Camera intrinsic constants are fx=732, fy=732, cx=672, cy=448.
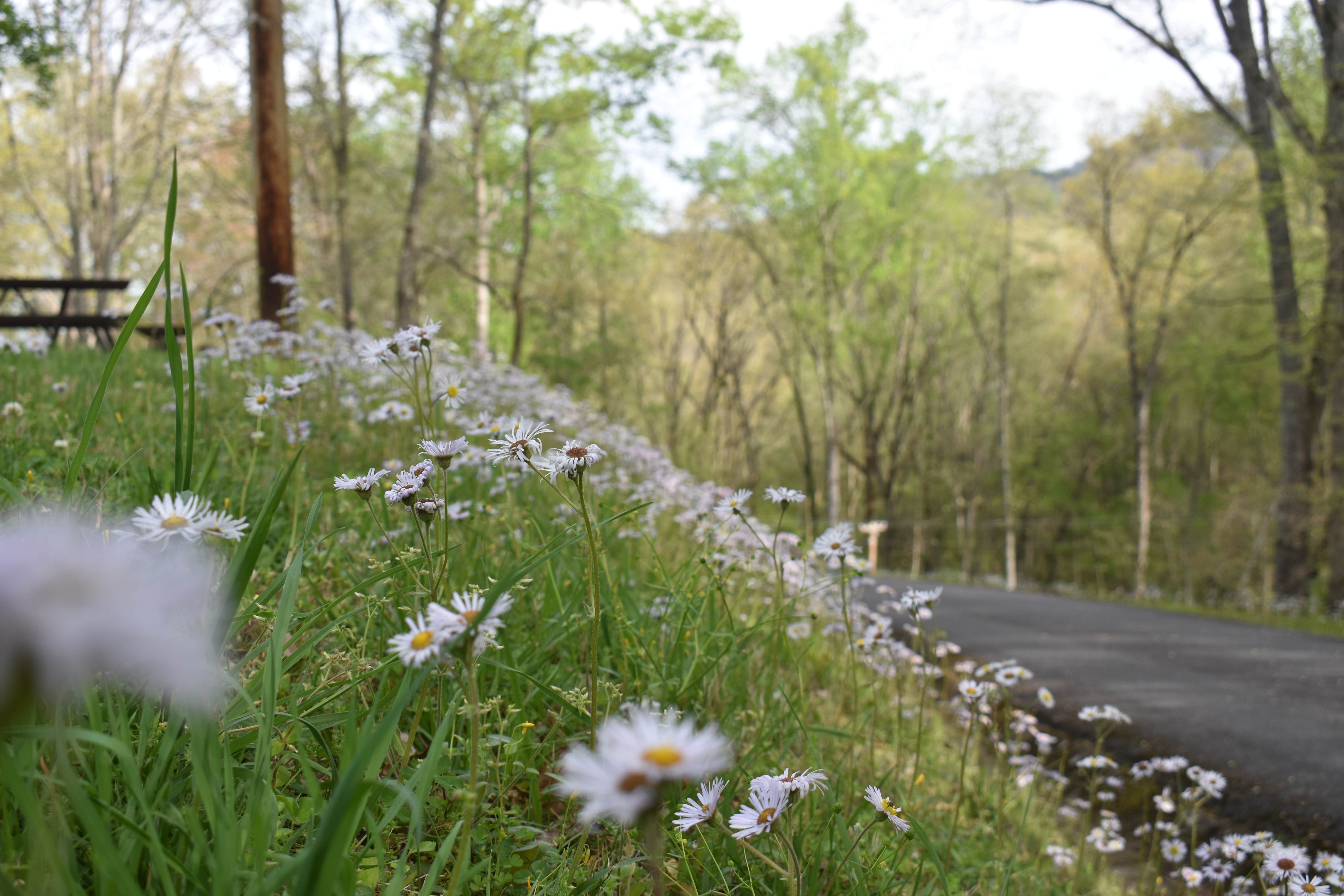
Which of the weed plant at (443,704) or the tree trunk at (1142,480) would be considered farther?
the tree trunk at (1142,480)

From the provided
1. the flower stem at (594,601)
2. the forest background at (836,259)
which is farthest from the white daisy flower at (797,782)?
the forest background at (836,259)

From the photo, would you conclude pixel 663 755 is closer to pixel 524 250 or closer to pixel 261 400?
pixel 261 400

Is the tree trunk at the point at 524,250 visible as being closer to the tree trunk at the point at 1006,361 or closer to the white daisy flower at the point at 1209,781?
the white daisy flower at the point at 1209,781

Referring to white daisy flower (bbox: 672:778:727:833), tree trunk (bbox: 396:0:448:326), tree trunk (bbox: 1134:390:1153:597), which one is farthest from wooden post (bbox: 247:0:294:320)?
tree trunk (bbox: 1134:390:1153:597)

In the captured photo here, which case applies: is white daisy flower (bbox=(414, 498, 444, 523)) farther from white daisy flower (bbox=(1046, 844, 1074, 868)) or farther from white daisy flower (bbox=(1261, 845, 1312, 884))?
white daisy flower (bbox=(1046, 844, 1074, 868))

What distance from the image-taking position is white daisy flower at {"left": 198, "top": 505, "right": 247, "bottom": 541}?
849 mm

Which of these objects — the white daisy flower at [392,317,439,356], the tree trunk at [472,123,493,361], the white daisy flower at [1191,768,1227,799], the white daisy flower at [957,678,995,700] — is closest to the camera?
the white daisy flower at [392,317,439,356]

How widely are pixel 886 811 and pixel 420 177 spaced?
37.5 ft

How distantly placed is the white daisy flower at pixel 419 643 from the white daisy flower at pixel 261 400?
1100 millimetres

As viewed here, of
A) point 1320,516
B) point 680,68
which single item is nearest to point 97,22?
point 680,68

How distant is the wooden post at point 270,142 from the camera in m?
6.84

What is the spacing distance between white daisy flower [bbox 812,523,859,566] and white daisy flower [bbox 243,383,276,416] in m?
1.37

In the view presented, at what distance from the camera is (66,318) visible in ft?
22.2

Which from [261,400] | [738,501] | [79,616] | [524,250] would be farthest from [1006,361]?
[79,616]
